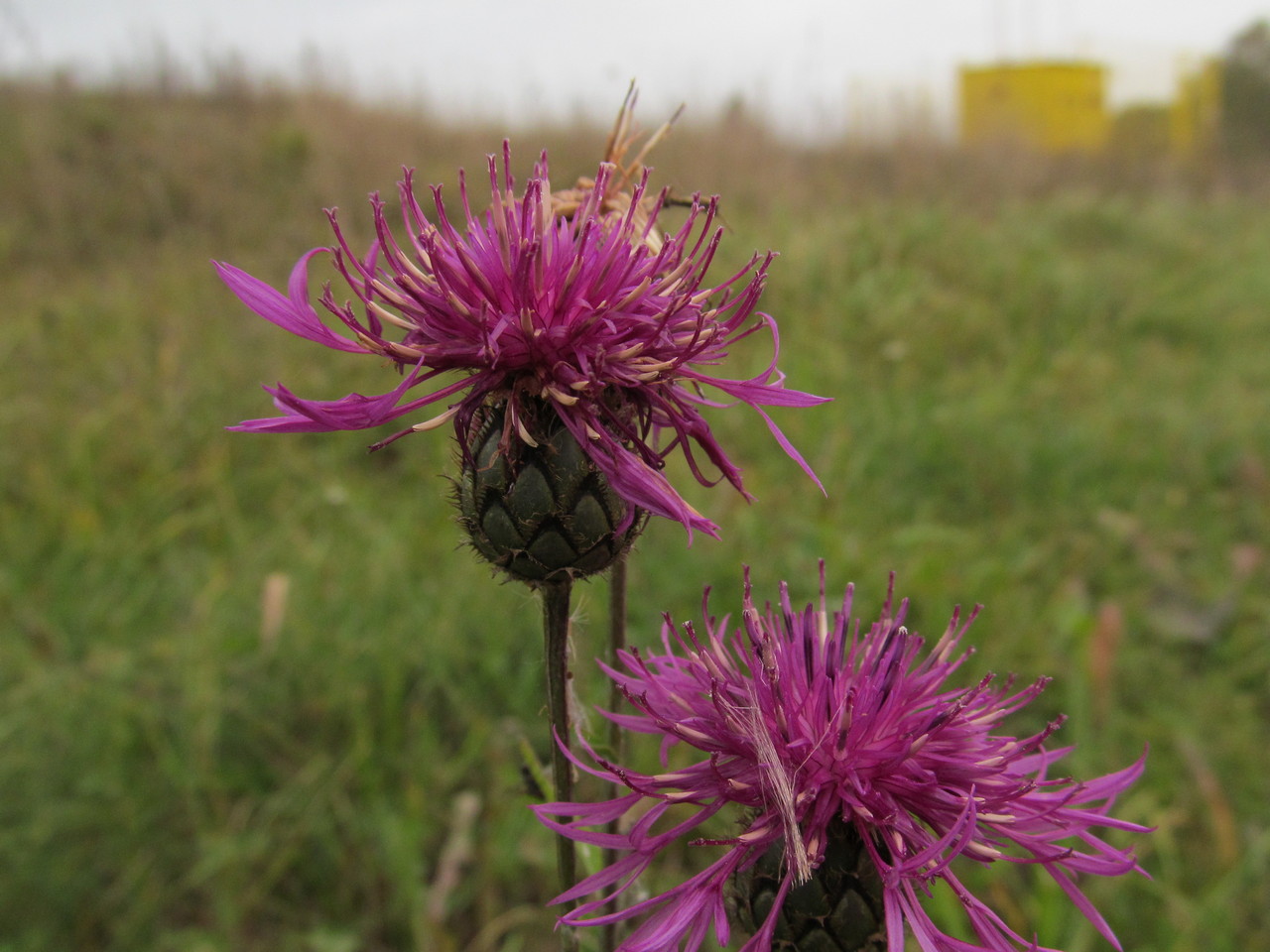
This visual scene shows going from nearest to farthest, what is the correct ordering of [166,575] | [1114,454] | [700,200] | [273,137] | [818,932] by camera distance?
[818,932], [700,200], [166,575], [1114,454], [273,137]

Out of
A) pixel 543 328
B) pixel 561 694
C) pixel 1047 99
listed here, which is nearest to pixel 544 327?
pixel 543 328

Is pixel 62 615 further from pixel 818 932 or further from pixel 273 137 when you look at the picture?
pixel 273 137

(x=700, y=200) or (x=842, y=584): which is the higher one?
(x=700, y=200)

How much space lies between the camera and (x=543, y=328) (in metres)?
0.98

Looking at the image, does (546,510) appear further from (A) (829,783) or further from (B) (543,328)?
(A) (829,783)

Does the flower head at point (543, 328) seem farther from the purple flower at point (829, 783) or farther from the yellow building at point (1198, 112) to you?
the yellow building at point (1198, 112)

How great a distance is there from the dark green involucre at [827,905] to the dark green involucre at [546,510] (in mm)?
354

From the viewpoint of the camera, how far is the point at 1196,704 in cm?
311

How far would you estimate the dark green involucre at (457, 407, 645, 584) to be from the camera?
1000 millimetres

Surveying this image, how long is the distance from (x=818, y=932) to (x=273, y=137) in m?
7.94

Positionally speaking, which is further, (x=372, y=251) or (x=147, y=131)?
(x=147, y=131)

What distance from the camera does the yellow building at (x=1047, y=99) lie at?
1265 cm

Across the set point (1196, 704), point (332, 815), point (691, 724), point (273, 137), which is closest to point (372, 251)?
point (691, 724)

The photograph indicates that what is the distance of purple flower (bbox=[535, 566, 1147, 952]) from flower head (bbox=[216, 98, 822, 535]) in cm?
21
